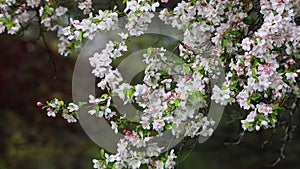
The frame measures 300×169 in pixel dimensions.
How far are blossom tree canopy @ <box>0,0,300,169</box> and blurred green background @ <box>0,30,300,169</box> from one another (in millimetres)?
2861

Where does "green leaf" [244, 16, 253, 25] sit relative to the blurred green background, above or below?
above

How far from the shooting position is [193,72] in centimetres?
181

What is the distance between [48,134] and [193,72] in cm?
394

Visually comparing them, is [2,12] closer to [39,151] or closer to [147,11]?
[147,11]

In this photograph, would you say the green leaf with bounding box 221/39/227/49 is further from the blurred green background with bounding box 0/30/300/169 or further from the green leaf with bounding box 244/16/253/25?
the blurred green background with bounding box 0/30/300/169

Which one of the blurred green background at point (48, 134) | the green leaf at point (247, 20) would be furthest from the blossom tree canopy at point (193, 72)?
the blurred green background at point (48, 134)

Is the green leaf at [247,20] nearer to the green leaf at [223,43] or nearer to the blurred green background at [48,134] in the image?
the green leaf at [223,43]

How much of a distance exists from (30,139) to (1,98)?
57 cm

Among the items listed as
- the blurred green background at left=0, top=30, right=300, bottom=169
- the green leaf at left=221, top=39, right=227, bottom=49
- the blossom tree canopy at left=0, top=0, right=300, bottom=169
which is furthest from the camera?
the blurred green background at left=0, top=30, right=300, bottom=169

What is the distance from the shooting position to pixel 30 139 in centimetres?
548

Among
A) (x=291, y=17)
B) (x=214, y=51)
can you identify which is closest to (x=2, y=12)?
(x=214, y=51)

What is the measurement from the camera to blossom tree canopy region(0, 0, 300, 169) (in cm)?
168

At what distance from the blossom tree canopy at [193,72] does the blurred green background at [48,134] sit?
2.86 meters

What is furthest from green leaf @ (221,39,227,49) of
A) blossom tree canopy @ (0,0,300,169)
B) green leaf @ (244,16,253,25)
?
green leaf @ (244,16,253,25)
